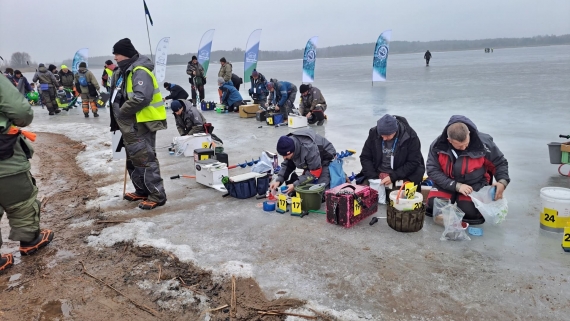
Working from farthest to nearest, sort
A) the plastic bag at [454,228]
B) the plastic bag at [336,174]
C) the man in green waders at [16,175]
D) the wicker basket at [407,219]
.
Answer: the plastic bag at [336,174]
the wicker basket at [407,219]
the plastic bag at [454,228]
the man in green waders at [16,175]

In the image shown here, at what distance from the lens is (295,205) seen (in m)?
4.26

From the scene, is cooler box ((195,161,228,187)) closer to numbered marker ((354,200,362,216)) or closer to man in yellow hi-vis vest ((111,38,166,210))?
man in yellow hi-vis vest ((111,38,166,210))

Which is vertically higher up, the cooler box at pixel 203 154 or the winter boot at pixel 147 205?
the cooler box at pixel 203 154

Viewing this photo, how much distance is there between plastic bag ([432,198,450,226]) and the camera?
387 cm

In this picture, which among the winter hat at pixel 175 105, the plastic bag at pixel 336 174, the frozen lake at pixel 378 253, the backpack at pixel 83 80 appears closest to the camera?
the frozen lake at pixel 378 253

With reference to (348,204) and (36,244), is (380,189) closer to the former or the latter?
(348,204)

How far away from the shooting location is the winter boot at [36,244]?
12.0 feet

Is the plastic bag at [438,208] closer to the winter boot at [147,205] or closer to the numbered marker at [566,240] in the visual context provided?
the numbered marker at [566,240]

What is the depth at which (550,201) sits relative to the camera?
11.6 feet

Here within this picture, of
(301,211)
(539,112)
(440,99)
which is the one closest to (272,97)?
(440,99)

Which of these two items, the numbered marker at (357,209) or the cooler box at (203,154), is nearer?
the numbered marker at (357,209)

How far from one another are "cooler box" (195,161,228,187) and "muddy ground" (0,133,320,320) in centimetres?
144

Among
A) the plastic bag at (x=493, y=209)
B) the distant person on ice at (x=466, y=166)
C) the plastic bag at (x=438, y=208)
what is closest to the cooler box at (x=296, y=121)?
the distant person on ice at (x=466, y=166)

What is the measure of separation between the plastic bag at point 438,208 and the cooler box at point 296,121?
5.65m
